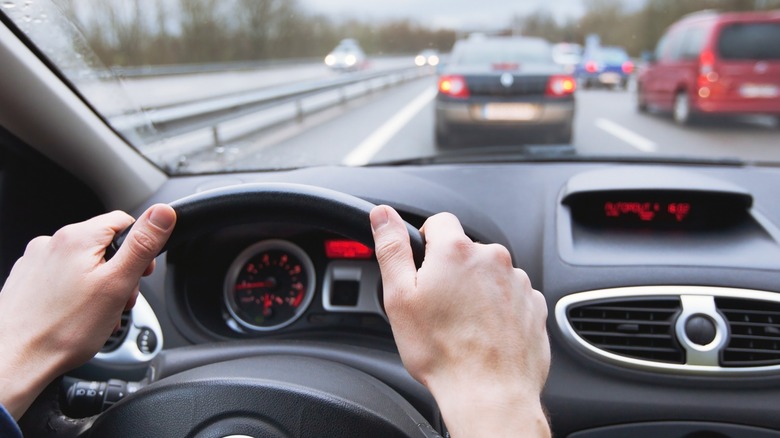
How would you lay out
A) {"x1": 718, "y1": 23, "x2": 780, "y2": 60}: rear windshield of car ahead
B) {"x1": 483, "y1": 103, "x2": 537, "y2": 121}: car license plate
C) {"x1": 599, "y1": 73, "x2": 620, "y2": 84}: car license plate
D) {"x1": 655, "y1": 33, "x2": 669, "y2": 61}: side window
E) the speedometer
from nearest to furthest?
the speedometer, {"x1": 718, "y1": 23, "x2": 780, "y2": 60}: rear windshield of car ahead, {"x1": 655, "y1": 33, "x2": 669, "y2": 61}: side window, {"x1": 483, "y1": 103, "x2": 537, "y2": 121}: car license plate, {"x1": 599, "y1": 73, "x2": 620, "y2": 84}: car license plate

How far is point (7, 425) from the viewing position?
1.23m

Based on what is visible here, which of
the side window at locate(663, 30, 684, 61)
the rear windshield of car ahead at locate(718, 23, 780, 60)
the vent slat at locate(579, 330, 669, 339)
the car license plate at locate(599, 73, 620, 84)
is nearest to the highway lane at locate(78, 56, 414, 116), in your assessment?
the vent slat at locate(579, 330, 669, 339)

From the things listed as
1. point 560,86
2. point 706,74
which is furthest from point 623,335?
point 706,74

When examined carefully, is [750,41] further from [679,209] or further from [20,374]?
[20,374]

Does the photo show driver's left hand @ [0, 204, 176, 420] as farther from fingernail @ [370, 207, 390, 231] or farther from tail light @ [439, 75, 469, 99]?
tail light @ [439, 75, 469, 99]

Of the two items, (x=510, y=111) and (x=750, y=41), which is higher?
(x=750, y=41)

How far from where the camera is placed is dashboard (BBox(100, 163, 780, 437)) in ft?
7.04

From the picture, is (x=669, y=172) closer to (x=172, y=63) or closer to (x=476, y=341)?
(x=476, y=341)

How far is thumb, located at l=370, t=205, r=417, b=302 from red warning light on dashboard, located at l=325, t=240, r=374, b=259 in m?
1.14

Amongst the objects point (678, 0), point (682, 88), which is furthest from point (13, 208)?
point (682, 88)

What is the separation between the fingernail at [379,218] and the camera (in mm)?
1214

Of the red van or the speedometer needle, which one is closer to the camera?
the speedometer needle

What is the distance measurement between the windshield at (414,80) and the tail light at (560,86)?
0.02m

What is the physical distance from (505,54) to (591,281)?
4522mm
